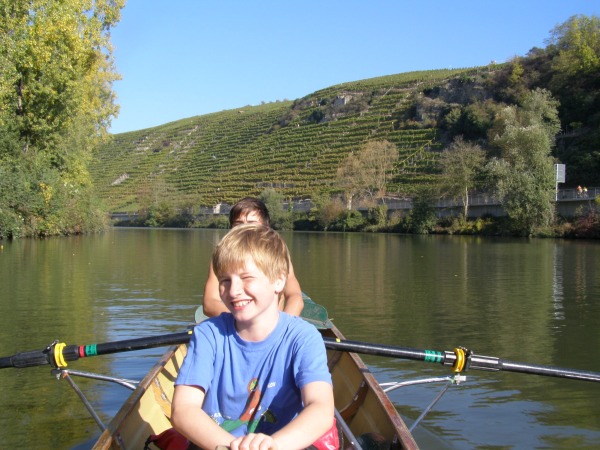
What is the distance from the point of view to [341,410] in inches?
208

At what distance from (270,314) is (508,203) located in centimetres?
4550

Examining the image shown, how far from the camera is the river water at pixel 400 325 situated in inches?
239

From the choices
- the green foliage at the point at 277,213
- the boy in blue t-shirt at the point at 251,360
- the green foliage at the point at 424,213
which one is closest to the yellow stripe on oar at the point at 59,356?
the boy in blue t-shirt at the point at 251,360

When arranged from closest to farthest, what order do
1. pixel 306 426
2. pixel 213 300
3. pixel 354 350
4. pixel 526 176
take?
pixel 306 426 → pixel 354 350 → pixel 213 300 → pixel 526 176

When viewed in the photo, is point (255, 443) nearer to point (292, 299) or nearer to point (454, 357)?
point (454, 357)

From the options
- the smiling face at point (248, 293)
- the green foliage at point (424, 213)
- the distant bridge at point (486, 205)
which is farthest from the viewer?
the green foliage at point (424, 213)

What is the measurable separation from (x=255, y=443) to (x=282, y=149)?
10653 centimetres

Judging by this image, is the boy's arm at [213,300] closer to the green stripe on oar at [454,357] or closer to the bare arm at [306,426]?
the green stripe on oar at [454,357]

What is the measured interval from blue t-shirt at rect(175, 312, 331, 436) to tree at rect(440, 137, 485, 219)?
52.5m

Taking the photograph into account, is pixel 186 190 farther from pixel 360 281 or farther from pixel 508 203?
pixel 360 281

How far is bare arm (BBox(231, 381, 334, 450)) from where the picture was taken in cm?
269

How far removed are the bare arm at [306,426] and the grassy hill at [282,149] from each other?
68676mm

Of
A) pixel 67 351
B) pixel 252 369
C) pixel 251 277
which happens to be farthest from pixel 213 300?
pixel 251 277

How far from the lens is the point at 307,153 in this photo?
100000 millimetres
